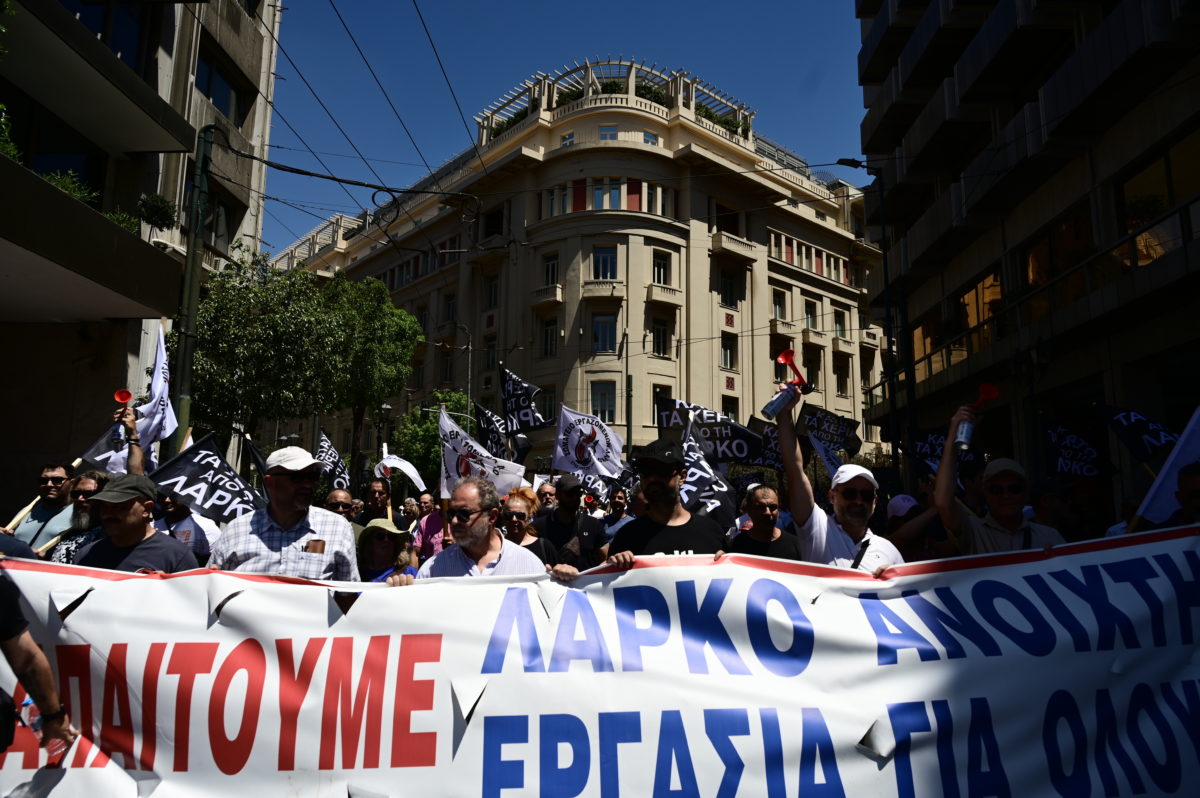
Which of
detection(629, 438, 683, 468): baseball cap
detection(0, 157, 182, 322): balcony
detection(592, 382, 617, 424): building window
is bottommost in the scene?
detection(629, 438, 683, 468): baseball cap

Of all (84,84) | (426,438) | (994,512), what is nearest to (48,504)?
(994,512)

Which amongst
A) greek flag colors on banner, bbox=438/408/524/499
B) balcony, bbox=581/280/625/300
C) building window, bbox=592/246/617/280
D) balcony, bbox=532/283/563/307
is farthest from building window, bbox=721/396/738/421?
greek flag colors on banner, bbox=438/408/524/499

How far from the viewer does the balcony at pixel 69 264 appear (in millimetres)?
10445

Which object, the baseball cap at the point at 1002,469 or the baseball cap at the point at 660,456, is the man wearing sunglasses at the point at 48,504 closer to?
the baseball cap at the point at 660,456

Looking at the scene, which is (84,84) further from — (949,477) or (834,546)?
(949,477)

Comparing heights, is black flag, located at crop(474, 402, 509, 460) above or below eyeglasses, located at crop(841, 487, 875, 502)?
above

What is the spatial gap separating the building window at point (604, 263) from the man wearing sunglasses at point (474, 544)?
36.9 metres

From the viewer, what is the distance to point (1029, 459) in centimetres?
1864

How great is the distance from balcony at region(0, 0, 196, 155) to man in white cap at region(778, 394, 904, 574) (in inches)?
465

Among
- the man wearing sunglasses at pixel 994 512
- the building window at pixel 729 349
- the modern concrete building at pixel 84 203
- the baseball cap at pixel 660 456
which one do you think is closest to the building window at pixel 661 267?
the building window at pixel 729 349

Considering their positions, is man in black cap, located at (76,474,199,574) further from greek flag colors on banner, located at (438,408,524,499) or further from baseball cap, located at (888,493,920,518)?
baseball cap, located at (888,493,920,518)

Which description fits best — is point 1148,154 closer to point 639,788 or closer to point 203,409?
point 639,788

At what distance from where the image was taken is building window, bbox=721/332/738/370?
142ft

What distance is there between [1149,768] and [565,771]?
219cm
